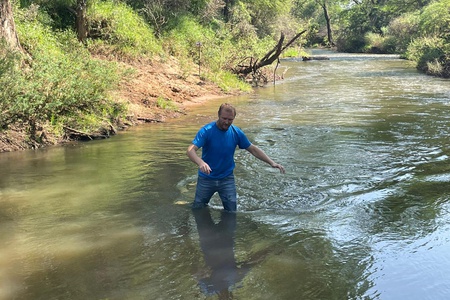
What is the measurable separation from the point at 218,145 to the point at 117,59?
45.6ft

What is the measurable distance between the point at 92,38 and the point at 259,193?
45.4 ft

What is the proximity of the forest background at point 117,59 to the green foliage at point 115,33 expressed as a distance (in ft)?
0.13

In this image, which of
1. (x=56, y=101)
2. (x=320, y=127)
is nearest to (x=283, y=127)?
(x=320, y=127)

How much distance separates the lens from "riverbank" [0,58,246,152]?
11016 mm

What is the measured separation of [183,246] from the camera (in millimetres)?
5629

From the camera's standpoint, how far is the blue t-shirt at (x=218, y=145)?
238 inches

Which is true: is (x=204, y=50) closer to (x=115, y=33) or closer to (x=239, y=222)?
(x=115, y=33)

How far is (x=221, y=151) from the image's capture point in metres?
6.14

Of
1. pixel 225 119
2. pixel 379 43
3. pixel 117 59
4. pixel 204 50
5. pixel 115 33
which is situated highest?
pixel 115 33

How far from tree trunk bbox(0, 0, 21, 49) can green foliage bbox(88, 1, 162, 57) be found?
16.2ft

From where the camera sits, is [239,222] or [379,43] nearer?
[239,222]

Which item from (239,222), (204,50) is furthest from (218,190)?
(204,50)

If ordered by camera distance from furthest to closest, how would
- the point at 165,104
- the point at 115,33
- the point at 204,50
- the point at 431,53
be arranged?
the point at 431,53 < the point at 204,50 < the point at 115,33 < the point at 165,104

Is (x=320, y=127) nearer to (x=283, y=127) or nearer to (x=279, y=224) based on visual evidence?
(x=283, y=127)
